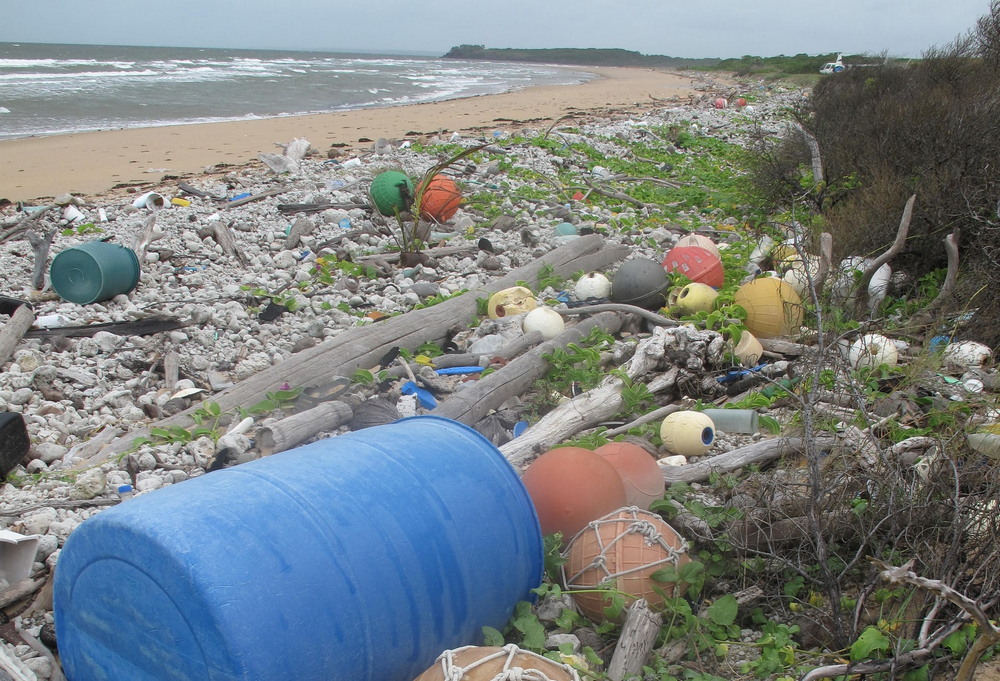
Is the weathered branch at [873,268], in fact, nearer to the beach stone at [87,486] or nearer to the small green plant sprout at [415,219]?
the small green plant sprout at [415,219]

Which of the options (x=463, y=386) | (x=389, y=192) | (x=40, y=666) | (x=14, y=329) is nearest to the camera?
(x=40, y=666)

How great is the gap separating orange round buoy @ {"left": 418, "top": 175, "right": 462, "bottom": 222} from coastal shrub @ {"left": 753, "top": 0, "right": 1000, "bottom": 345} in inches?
143

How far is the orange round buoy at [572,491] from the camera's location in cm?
305

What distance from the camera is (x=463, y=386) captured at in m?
4.62

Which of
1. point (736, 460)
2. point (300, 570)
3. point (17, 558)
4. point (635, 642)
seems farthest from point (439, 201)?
point (300, 570)

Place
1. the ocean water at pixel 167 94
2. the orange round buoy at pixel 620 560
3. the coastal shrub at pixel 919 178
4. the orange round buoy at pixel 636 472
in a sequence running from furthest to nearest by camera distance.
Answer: the ocean water at pixel 167 94
the coastal shrub at pixel 919 178
the orange round buoy at pixel 636 472
the orange round buoy at pixel 620 560

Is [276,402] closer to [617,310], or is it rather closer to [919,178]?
[617,310]

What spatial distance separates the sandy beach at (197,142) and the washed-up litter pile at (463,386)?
3.31 meters

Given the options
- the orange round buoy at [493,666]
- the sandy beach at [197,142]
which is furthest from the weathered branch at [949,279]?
the sandy beach at [197,142]

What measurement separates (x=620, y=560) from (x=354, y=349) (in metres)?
2.74

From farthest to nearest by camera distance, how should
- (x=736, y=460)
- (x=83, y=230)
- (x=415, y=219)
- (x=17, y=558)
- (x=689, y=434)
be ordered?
(x=83, y=230)
(x=415, y=219)
(x=689, y=434)
(x=736, y=460)
(x=17, y=558)

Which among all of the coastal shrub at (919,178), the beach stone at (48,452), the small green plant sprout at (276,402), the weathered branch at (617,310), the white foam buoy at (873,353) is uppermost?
the coastal shrub at (919,178)

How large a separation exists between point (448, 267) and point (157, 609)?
227 inches

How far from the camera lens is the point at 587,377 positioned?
475 cm
